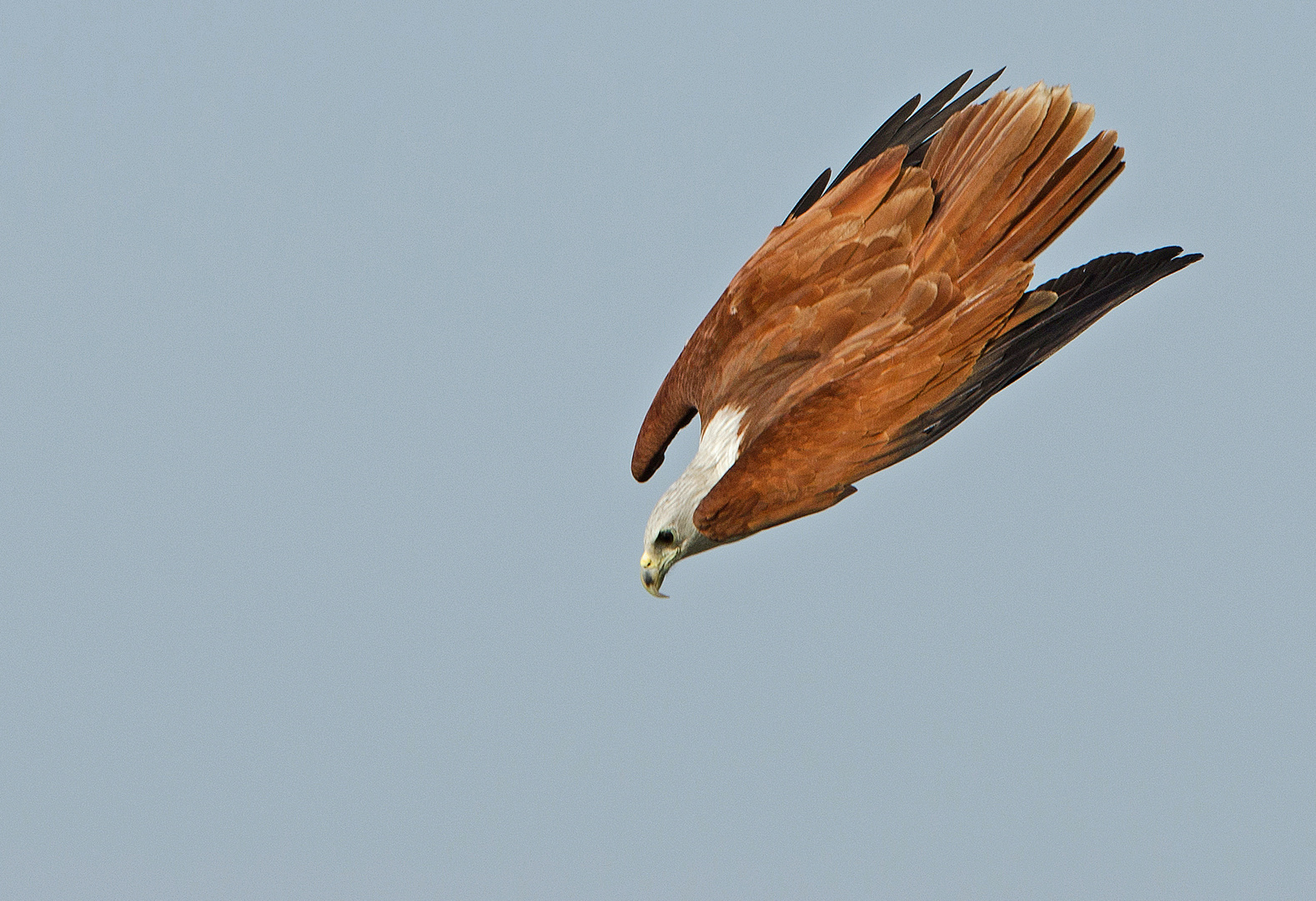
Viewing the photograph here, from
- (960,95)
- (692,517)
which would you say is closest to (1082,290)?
(960,95)

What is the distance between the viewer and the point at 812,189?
7.92 meters

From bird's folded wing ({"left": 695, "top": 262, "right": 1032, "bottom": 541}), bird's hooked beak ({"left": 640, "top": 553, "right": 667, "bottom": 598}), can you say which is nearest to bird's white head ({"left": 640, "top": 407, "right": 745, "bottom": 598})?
bird's hooked beak ({"left": 640, "top": 553, "right": 667, "bottom": 598})

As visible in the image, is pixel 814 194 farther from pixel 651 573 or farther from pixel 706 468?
pixel 651 573

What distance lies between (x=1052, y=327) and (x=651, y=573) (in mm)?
2155

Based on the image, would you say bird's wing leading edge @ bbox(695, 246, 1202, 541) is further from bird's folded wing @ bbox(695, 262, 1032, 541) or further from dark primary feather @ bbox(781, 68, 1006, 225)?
dark primary feather @ bbox(781, 68, 1006, 225)

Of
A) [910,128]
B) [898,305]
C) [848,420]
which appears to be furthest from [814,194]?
[848,420]

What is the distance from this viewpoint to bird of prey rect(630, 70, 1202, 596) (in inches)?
262

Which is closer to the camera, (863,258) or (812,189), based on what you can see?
(863,258)

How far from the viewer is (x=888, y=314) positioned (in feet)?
22.7

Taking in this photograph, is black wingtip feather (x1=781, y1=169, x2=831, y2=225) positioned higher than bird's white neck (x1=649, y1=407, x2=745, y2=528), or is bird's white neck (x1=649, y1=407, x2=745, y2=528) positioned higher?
black wingtip feather (x1=781, y1=169, x2=831, y2=225)

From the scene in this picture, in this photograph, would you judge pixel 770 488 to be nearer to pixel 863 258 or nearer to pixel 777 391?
pixel 777 391

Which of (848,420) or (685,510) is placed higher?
(848,420)

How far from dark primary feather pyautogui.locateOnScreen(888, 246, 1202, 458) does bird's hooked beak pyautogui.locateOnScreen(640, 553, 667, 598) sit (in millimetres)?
1237

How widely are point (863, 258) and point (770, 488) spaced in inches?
50.8
